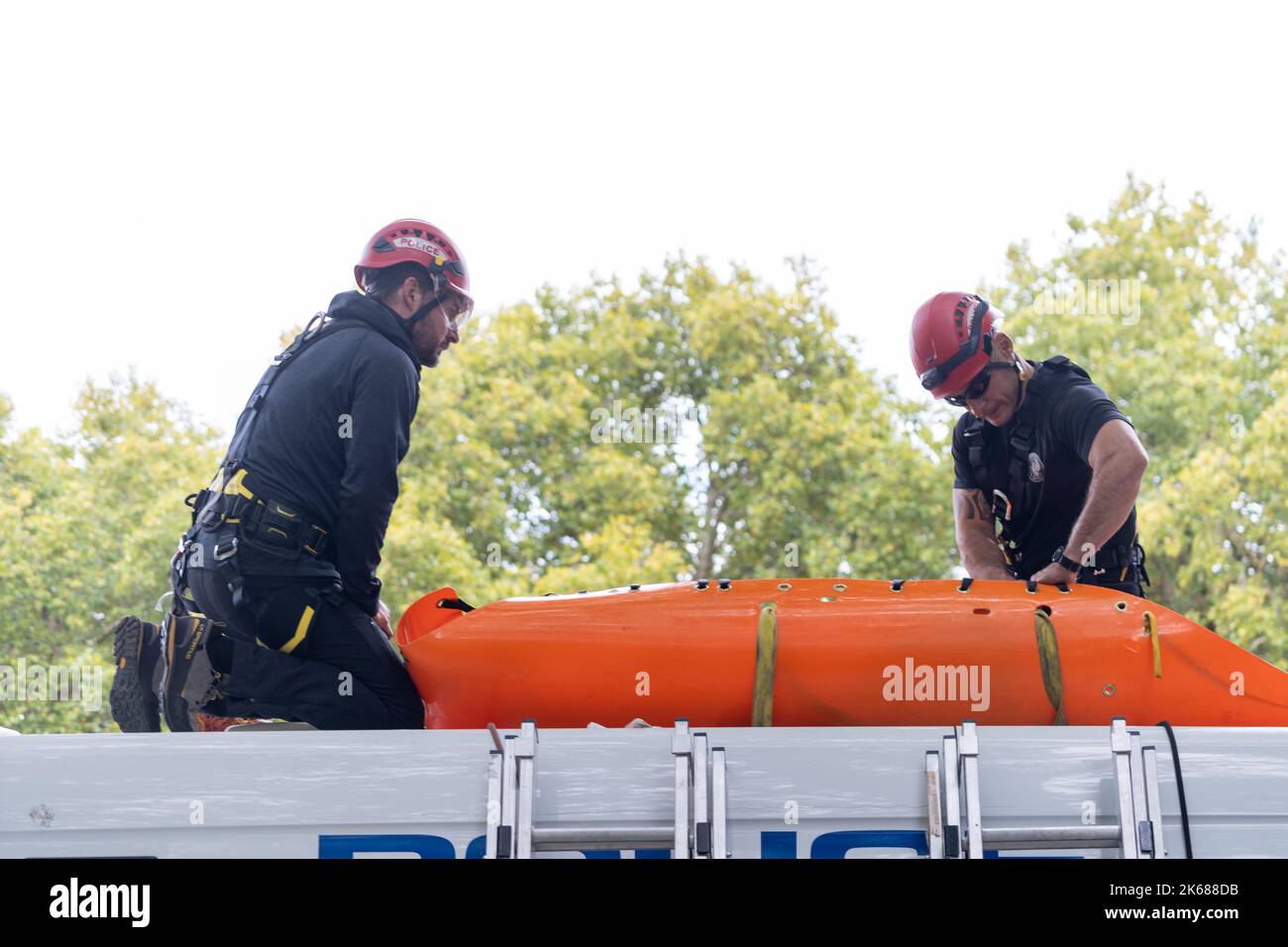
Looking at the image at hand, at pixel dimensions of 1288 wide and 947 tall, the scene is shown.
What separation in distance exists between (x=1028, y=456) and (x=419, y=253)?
229 cm

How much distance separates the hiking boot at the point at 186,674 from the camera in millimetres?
3908

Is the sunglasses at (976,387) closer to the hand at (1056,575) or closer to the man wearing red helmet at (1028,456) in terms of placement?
the man wearing red helmet at (1028,456)

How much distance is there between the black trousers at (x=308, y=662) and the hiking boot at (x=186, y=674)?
0.15ft

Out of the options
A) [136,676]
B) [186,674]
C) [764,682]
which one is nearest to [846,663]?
[764,682]

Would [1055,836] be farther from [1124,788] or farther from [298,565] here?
[298,565]

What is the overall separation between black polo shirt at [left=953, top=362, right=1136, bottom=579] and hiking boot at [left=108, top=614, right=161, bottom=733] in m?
3.01

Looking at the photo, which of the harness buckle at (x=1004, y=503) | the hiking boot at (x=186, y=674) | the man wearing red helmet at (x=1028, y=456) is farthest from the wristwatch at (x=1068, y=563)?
the hiking boot at (x=186, y=674)

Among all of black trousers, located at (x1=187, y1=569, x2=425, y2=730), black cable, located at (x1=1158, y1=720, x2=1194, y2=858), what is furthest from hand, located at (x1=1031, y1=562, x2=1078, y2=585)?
black trousers, located at (x1=187, y1=569, x2=425, y2=730)

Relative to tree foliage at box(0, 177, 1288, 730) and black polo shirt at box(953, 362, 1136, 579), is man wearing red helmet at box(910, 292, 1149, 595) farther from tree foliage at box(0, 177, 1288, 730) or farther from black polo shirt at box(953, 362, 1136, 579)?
tree foliage at box(0, 177, 1288, 730)

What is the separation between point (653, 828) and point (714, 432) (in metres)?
17.8

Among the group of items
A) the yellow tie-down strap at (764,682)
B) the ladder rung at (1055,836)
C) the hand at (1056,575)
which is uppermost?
the hand at (1056,575)

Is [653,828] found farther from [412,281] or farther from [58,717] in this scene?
[58,717]

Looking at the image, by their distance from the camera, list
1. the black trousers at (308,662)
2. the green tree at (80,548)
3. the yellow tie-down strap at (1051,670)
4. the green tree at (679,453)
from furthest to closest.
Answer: the green tree at (679,453)
the green tree at (80,548)
the black trousers at (308,662)
the yellow tie-down strap at (1051,670)
